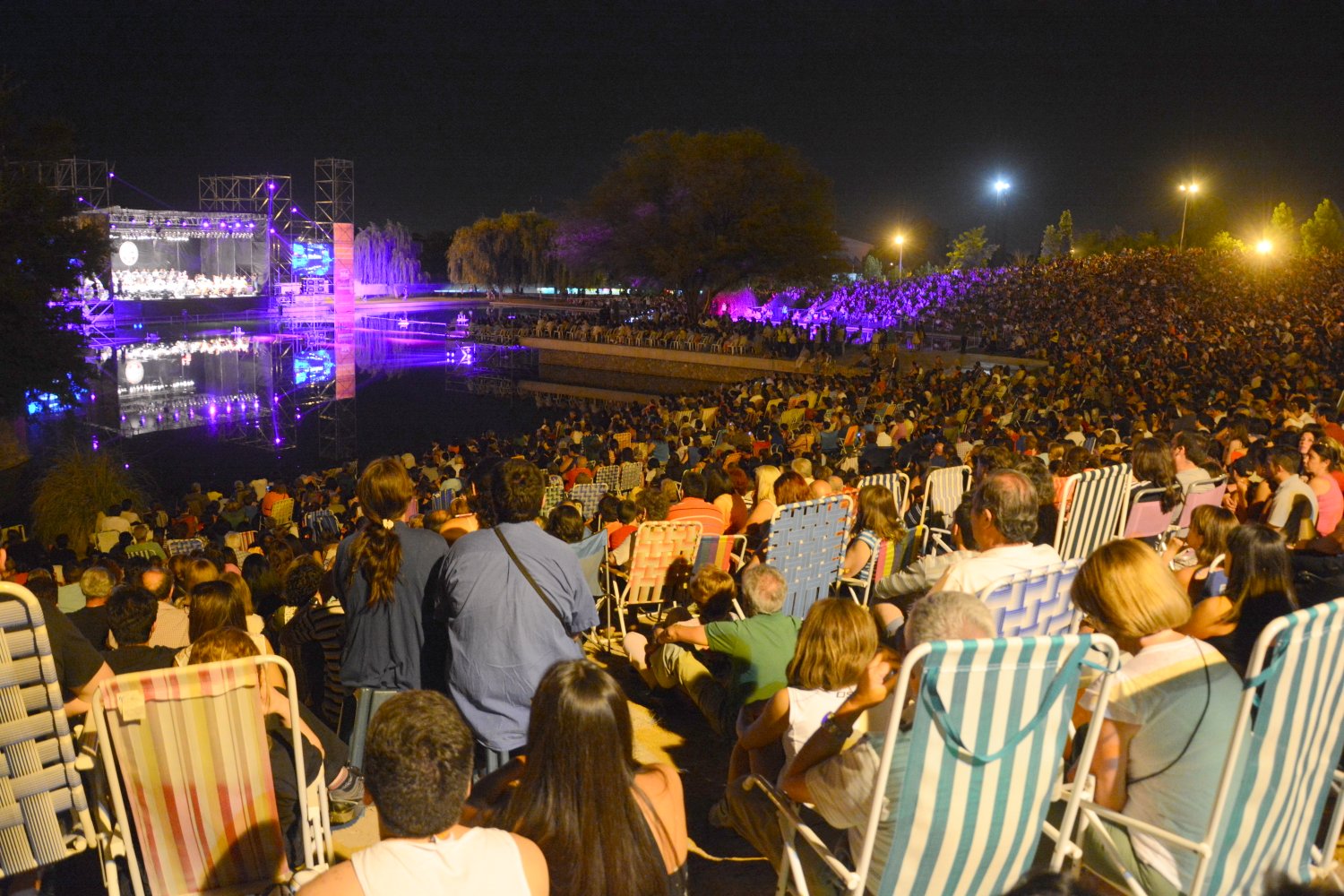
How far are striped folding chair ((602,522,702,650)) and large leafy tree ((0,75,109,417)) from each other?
59.9 feet

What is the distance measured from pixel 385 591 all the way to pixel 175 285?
50.0 meters

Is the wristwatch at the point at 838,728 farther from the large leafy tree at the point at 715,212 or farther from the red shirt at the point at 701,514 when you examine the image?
the large leafy tree at the point at 715,212

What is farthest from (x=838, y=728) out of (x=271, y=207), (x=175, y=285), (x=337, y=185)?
(x=175, y=285)

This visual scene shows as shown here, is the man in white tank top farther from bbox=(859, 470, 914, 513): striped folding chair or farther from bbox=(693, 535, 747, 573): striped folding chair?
bbox=(859, 470, 914, 513): striped folding chair

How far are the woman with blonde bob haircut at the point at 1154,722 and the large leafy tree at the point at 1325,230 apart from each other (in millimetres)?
56065

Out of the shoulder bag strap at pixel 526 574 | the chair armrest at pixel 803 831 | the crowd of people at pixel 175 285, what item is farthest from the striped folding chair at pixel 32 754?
the crowd of people at pixel 175 285

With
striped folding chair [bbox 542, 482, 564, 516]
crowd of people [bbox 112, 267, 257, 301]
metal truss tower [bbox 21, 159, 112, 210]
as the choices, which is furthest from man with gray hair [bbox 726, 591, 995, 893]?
crowd of people [bbox 112, 267, 257, 301]

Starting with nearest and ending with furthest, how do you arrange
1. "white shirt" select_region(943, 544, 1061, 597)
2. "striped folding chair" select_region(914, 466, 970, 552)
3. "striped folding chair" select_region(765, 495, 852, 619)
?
"white shirt" select_region(943, 544, 1061, 597) → "striped folding chair" select_region(765, 495, 852, 619) → "striped folding chair" select_region(914, 466, 970, 552)

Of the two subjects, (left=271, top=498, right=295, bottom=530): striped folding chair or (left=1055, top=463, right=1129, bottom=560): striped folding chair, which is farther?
(left=271, top=498, right=295, bottom=530): striped folding chair

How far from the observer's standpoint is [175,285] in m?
47.4

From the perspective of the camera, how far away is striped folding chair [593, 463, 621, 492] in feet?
34.7

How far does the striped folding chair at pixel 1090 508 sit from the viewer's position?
586 cm

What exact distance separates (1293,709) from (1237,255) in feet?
122

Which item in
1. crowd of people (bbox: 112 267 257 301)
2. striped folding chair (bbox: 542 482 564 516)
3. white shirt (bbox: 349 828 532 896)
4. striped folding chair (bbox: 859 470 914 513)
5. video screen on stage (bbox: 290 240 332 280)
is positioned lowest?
striped folding chair (bbox: 542 482 564 516)
